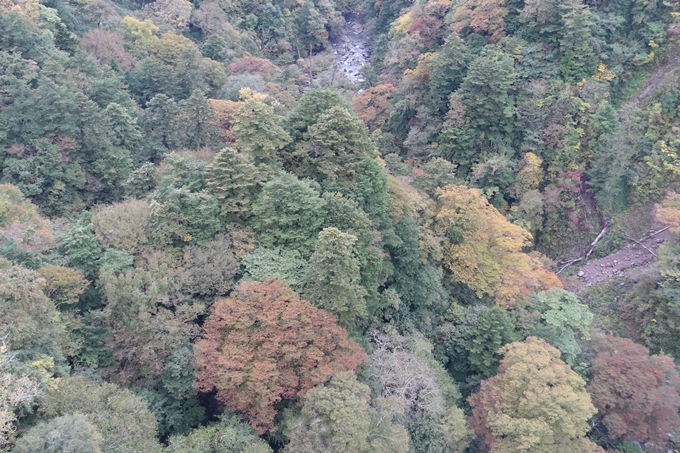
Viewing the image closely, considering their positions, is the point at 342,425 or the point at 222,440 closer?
A: the point at 342,425

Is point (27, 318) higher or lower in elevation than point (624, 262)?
higher

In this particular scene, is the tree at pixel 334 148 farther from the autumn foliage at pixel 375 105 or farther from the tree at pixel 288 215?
the autumn foliage at pixel 375 105

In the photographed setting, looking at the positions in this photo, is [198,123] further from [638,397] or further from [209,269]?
[638,397]

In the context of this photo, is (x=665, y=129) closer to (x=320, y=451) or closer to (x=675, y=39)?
(x=675, y=39)

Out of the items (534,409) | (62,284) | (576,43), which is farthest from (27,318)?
(576,43)

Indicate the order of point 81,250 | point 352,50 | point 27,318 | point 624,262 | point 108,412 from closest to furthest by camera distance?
point 108,412 → point 27,318 → point 81,250 → point 624,262 → point 352,50

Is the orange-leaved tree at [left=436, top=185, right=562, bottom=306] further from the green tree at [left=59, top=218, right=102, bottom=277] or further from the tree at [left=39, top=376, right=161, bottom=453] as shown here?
the tree at [left=39, top=376, right=161, bottom=453]

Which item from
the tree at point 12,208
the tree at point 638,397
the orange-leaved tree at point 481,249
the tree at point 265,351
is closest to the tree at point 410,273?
the orange-leaved tree at point 481,249
